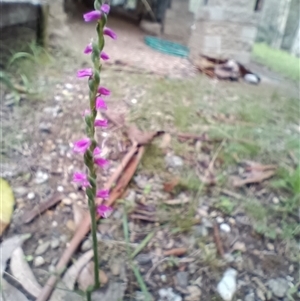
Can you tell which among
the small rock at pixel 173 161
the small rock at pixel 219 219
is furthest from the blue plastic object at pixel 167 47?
→ the small rock at pixel 219 219

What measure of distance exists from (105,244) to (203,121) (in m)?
0.67

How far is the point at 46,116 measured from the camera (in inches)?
51.2

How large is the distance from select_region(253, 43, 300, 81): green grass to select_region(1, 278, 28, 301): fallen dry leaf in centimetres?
179

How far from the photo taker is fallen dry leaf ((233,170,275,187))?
116 centimetres

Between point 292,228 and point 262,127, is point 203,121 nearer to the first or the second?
point 262,127

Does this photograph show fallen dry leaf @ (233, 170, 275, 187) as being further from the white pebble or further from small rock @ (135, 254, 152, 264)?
the white pebble

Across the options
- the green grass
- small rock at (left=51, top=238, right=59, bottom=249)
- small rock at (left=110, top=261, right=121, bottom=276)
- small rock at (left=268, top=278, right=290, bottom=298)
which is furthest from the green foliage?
the green grass

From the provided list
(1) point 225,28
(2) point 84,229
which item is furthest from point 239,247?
(1) point 225,28

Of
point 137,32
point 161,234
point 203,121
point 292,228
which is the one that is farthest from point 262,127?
point 137,32

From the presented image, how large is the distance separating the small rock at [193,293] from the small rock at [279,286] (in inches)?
6.7

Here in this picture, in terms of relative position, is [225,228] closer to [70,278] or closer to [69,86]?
[70,278]

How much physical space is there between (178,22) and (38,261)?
246 centimetres

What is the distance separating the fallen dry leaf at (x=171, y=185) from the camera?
3.61 ft

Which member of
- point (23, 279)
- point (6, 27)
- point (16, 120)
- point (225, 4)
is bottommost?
point (23, 279)
